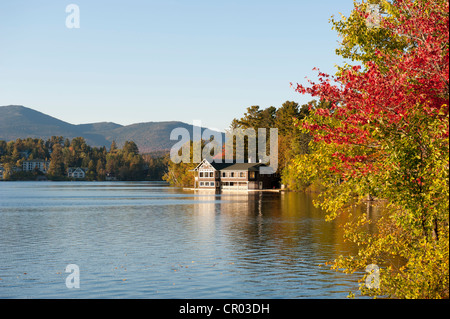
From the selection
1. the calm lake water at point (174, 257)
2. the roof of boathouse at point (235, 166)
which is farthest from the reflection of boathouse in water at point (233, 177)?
the calm lake water at point (174, 257)

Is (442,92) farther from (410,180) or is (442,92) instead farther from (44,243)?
(44,243)

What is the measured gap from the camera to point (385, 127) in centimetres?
1340

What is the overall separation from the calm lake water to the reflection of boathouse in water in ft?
231

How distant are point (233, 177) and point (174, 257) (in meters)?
94.2

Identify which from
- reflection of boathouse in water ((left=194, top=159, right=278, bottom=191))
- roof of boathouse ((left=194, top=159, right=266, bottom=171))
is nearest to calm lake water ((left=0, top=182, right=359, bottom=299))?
roof of boathouse ((left=194, top=159, right=266, bottom=171))

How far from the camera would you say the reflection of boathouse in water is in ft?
401

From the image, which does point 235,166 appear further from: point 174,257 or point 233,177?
point 174,257

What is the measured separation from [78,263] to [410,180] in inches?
786

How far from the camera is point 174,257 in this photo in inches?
1177

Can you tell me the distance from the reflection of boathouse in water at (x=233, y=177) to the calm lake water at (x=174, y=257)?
70.3 metres

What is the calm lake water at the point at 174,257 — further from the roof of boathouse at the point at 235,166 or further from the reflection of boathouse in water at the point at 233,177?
the reflection of boathouse in water at the point at 233,177

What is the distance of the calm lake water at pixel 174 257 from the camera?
72.6 feet

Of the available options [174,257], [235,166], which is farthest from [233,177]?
[174,257]
